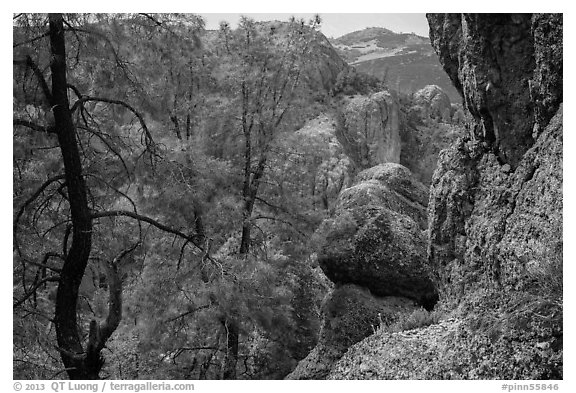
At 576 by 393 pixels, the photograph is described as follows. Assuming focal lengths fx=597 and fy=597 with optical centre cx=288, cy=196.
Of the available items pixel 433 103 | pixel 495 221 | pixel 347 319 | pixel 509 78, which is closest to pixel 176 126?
pixel 347 319

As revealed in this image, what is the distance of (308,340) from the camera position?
14.1 m

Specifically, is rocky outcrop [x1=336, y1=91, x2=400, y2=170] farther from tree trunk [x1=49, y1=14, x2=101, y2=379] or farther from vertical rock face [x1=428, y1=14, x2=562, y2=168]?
tree trunk [x1=49, y1=14, x2=101, y2=379]

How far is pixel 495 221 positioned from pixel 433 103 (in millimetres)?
56184

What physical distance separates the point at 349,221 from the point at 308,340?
10.6 ft

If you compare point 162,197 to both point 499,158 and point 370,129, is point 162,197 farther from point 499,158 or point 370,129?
point 370,129

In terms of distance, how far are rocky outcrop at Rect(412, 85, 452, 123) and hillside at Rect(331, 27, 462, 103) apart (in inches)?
504

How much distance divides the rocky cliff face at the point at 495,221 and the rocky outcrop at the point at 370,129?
33.3m

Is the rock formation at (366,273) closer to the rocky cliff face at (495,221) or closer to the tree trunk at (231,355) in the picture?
the tree trunk at (231,355)

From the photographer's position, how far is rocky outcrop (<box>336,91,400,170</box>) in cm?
4428

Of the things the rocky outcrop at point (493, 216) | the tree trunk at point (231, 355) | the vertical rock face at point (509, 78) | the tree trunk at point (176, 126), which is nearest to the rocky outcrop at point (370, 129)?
the tree trunk at point (176, 126)

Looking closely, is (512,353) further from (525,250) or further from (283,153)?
(283,153)

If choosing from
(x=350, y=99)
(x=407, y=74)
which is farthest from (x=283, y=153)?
(x=407, y=74)

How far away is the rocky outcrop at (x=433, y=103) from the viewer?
60406 mm

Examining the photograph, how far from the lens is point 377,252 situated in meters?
12.6
